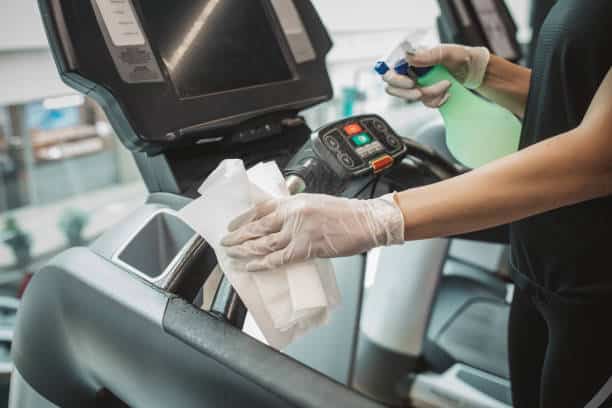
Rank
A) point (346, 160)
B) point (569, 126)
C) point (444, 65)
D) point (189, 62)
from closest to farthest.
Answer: point (569, 126) → point (346, 160) → point (189, 62) → point (444, 65)

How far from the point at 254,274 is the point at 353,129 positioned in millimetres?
492

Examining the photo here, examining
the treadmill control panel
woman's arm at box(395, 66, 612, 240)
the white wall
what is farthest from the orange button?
the white wall

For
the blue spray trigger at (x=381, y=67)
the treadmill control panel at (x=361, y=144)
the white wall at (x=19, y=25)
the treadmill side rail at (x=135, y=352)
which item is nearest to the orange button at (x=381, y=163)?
the treadmill control panel at (x=361, y=144)

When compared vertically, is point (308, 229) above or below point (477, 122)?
above

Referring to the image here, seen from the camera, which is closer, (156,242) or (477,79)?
(156,242)

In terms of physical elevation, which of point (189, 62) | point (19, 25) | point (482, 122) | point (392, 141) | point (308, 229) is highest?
point (19, 25)

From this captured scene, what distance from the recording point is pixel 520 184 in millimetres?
751

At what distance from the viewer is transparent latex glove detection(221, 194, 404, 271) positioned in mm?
750

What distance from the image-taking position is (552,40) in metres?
0.94

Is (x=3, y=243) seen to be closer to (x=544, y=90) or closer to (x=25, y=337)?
(x=25, y=337)

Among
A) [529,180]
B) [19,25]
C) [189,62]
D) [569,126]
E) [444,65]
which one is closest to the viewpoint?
[529,180]

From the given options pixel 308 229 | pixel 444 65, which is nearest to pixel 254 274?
pixel 308 229

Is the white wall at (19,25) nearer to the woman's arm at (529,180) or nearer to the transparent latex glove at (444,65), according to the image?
the transparent latex glove at (444,65)

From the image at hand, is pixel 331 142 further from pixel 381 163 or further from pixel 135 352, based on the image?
pixel 135 352
